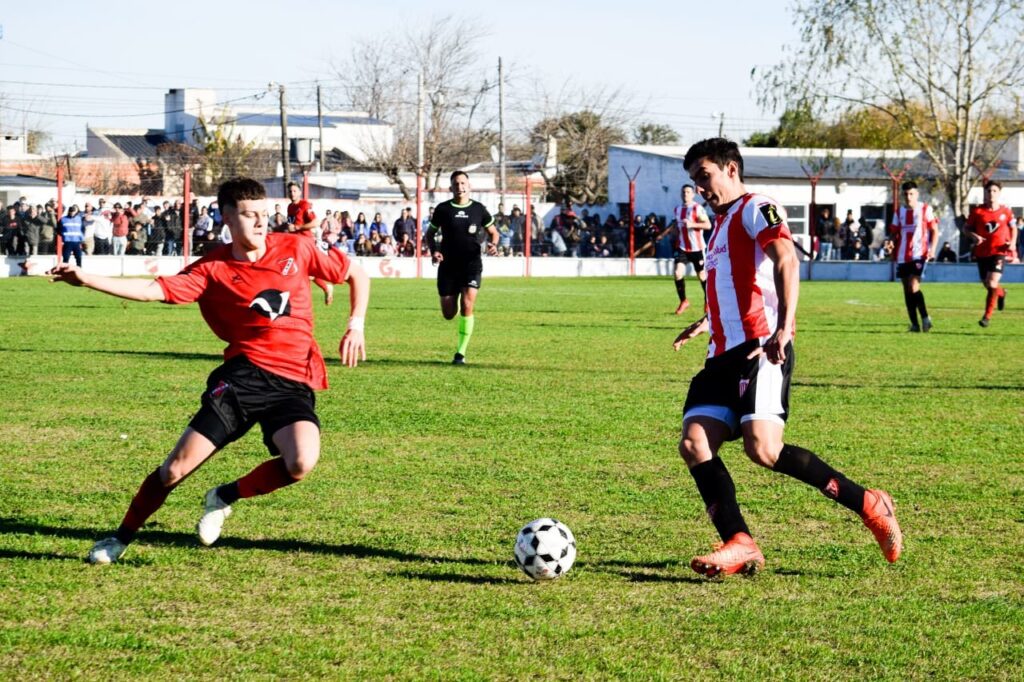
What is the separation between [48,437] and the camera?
8547 millimetres

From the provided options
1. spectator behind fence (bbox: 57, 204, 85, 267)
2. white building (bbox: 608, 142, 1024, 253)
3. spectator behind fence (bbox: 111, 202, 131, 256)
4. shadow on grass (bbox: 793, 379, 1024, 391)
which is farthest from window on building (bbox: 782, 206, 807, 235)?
shadow on grass (bbox: 793, 379, 1024, 391)

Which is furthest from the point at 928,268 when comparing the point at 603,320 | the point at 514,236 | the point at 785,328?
the point at 785,328

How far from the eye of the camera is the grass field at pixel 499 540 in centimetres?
436

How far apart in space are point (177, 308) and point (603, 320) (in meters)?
7.68

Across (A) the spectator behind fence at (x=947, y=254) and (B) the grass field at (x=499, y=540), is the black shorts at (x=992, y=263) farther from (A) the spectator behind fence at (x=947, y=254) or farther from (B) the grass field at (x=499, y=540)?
(A) the spectator behind fence at (x=947, y=254)

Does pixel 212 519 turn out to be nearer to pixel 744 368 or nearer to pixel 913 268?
pixel 744 368

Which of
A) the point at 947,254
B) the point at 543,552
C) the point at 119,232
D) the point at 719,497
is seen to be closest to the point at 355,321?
the point at 543,552

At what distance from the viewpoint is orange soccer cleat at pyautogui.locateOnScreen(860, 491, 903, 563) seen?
5445 millimetres

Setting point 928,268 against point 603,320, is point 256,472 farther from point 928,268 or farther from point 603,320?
point 928,268

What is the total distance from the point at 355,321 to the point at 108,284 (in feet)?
3.72

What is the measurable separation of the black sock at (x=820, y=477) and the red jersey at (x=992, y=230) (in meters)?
14.1

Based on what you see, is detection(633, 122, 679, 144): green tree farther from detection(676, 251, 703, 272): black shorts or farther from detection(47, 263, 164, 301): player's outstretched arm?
detection(47, 263, 164, 301): player's outstretched arm

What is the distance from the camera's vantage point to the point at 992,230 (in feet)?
61.0

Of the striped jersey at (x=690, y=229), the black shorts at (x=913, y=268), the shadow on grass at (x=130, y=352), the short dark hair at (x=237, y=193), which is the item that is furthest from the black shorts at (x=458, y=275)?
the short dark hair at (x=237, y=193)
